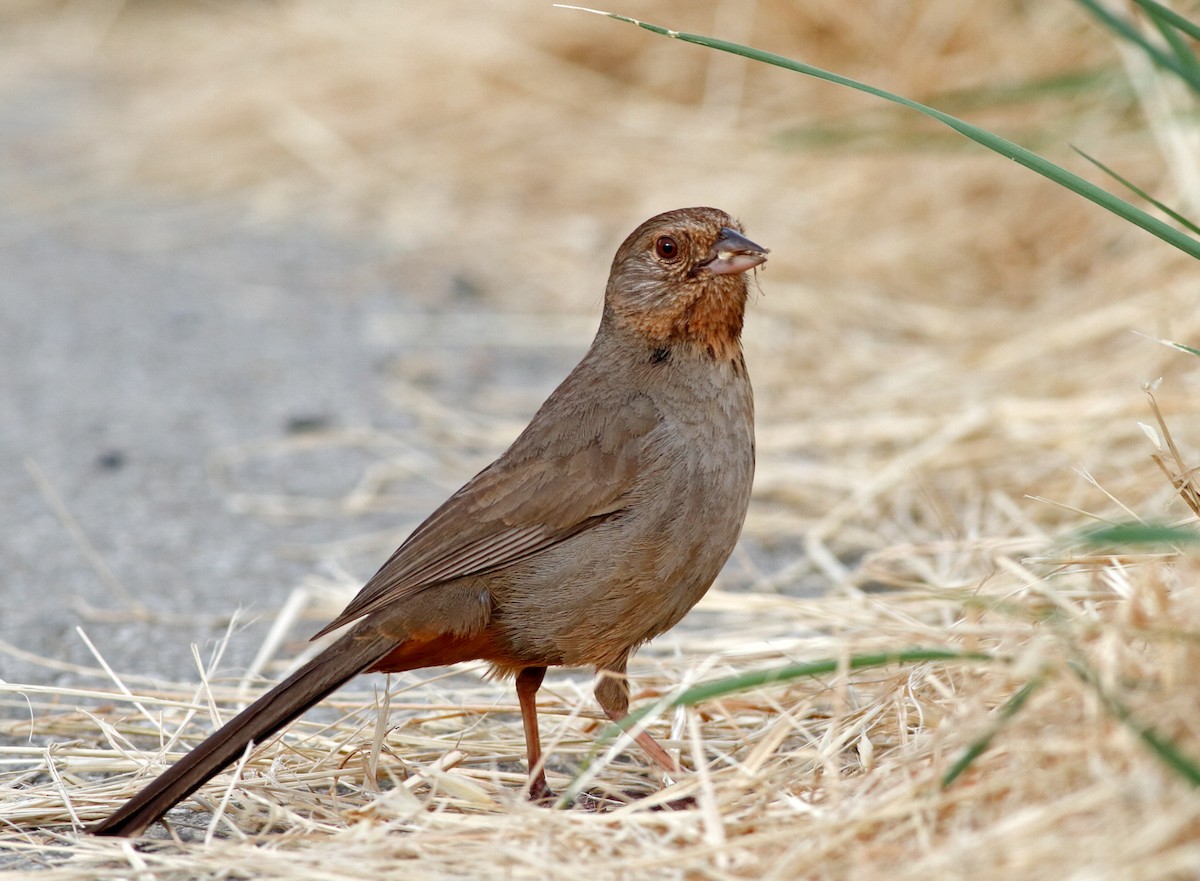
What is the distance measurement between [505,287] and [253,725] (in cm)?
498

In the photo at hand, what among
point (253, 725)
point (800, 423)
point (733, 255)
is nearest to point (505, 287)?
point (800, 423)

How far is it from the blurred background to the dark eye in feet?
0.73

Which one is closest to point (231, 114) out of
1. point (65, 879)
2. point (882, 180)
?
point (882, 180)

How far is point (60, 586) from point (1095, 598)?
10.3 feet

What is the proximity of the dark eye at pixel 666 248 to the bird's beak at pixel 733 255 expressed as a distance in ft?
0.31

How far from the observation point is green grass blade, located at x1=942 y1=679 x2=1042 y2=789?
7.21ft

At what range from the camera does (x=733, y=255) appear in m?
3.45

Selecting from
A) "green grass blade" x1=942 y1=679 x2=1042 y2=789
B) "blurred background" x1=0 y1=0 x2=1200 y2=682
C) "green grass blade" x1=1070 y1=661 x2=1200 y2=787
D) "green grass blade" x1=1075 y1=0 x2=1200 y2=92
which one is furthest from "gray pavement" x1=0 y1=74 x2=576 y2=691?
"green grass blade" x1=1075 y1=0 x2=1200 y2=92

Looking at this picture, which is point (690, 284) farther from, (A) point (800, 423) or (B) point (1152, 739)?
(A) point (800, 423)

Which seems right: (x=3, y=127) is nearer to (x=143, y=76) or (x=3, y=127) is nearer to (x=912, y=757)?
(x=143, y=76)

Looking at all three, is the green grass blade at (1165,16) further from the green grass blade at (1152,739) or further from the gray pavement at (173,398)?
the gray pavement at (173,398)

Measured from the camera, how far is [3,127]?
11.0m

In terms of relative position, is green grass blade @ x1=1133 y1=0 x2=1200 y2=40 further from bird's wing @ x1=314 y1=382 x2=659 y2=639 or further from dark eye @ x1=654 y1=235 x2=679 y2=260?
bird's wing @ x1=314 y1=382 x2=659 y2=639

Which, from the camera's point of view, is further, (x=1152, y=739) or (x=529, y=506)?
(x=529, y=506)
